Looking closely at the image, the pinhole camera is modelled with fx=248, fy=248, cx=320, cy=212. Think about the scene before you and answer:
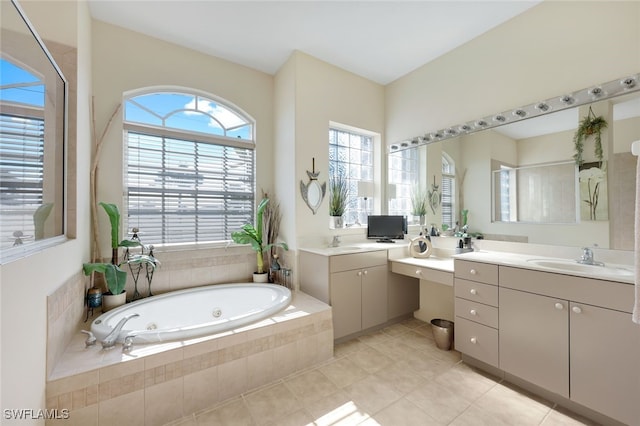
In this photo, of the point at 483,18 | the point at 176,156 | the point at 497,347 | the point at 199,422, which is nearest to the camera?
the point at 199,422

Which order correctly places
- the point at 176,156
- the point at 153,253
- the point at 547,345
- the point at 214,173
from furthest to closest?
1. the point at 214,173
2. the point at 176,156
3. the point at 153,253
4. the point at 547,345

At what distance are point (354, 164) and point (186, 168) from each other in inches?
84.7

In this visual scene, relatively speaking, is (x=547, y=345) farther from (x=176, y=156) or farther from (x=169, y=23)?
(x=169, y=23)

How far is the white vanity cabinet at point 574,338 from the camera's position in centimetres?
140

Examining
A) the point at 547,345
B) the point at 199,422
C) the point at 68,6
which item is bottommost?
the point at 199,422

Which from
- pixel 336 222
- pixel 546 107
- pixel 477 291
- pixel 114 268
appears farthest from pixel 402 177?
pixel 114 268

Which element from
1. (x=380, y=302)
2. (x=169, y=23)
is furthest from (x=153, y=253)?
(x=380, y=302)

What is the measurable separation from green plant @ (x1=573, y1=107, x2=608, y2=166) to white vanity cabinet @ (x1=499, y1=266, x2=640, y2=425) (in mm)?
1059

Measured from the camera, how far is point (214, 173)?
2.93 metres

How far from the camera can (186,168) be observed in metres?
2.76

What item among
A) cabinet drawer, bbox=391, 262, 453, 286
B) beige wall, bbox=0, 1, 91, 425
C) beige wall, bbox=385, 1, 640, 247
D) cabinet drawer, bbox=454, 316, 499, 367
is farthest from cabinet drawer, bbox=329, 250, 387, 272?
beige wall, bbox=0, 1, 91, 425

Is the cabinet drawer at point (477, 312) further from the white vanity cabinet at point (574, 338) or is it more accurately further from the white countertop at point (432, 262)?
the white countertop at point (432, 262)

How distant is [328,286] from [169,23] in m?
2.96

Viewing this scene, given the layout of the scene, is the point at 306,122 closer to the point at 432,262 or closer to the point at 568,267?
the point at 432,262
